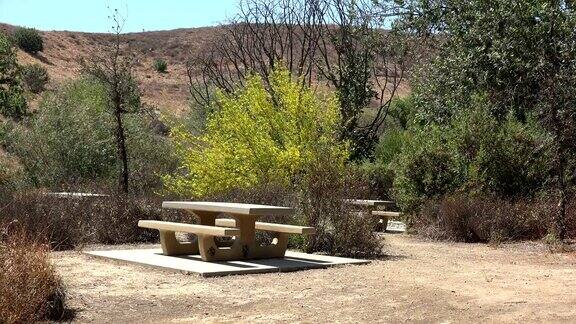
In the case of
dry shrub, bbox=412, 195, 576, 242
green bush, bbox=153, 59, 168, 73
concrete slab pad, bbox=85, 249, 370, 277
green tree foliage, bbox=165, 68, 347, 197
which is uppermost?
green bush, bbox=153, 59, 168, 73

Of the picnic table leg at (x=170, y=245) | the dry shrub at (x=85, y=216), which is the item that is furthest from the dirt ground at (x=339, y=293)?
the dry shrub at (x=85, y=216)

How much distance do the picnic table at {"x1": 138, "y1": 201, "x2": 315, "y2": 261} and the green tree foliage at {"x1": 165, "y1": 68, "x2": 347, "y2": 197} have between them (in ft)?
16.1

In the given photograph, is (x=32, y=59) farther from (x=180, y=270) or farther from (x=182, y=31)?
(x=180, y=270)

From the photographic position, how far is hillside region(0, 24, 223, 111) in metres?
59.2

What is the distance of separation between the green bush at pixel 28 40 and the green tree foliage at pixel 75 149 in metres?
36.5

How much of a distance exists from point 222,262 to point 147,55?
65482 mm

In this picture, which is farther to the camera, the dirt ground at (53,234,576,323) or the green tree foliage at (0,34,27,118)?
the green tree foliage at (0,34,27,118)

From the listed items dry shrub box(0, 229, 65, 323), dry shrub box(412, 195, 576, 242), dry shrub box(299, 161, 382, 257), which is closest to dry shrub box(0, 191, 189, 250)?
dry shrub box(299, 161, 382, 257)

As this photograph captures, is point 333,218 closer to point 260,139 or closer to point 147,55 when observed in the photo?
point 260,139

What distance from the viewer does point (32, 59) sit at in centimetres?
5956

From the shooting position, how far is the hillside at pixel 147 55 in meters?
59.2

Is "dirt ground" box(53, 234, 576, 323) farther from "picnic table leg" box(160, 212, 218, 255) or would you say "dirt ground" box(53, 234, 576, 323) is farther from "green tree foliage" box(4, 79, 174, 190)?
"green tree foliage" box(4, 79, 174, 190)

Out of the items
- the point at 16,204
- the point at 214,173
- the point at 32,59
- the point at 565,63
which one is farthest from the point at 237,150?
the point at 32,59

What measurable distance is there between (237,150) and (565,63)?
748 cm
